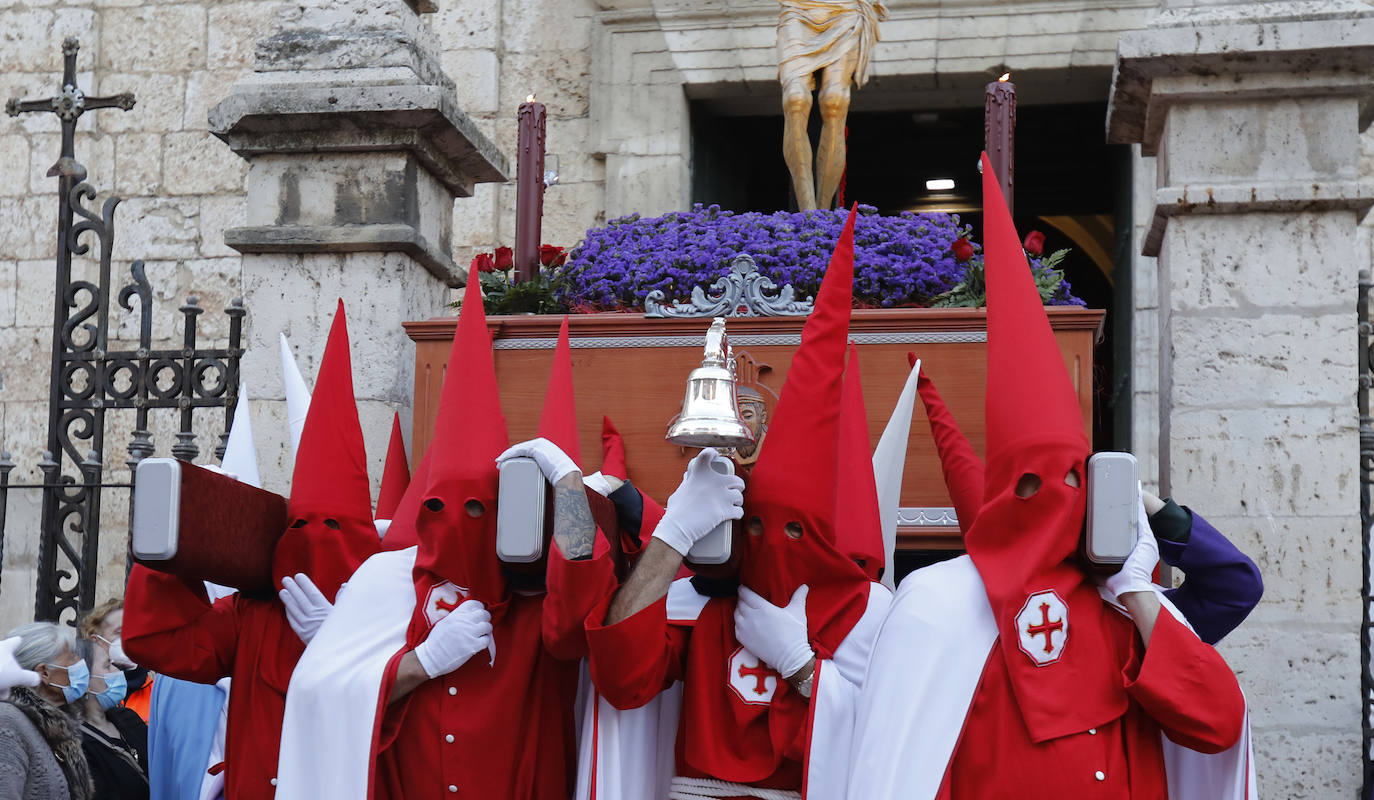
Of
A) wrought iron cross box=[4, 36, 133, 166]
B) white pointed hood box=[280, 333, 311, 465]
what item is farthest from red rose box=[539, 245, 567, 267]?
wrought iron cross box=[4, 36, 133, 166]

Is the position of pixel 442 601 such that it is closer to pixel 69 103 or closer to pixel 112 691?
pixel 112 691

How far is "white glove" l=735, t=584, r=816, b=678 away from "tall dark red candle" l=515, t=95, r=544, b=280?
220 cm

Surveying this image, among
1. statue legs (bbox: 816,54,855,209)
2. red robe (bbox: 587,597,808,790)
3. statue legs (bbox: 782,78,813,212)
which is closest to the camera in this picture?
red robe (bbox: 587,597,808,790)

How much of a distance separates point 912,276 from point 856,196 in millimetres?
6775

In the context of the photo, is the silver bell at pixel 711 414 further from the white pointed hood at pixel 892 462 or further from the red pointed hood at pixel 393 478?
the red pointed hood at pixel 393 478

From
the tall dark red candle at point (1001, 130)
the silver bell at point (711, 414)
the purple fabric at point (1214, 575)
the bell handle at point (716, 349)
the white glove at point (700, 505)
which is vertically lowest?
the purple fabric at point (1214, 575)

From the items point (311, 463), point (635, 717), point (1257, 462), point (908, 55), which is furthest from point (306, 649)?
point (908, 55)

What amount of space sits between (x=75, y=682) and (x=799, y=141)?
349 cm

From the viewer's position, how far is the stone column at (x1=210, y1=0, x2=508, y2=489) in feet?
17.3

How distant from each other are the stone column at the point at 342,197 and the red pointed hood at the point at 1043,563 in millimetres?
2588

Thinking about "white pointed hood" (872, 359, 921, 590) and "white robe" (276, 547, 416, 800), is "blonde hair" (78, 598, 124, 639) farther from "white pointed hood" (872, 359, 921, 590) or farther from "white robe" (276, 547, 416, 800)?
"white pointed hood" (872, 359, 921, 590)

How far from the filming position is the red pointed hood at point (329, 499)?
397 cm

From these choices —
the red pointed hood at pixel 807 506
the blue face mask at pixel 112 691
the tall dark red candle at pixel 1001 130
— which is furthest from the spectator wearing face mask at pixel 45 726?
the tall dark red candle at pixel 1001 130

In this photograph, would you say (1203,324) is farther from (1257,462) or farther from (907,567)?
(907,567)
